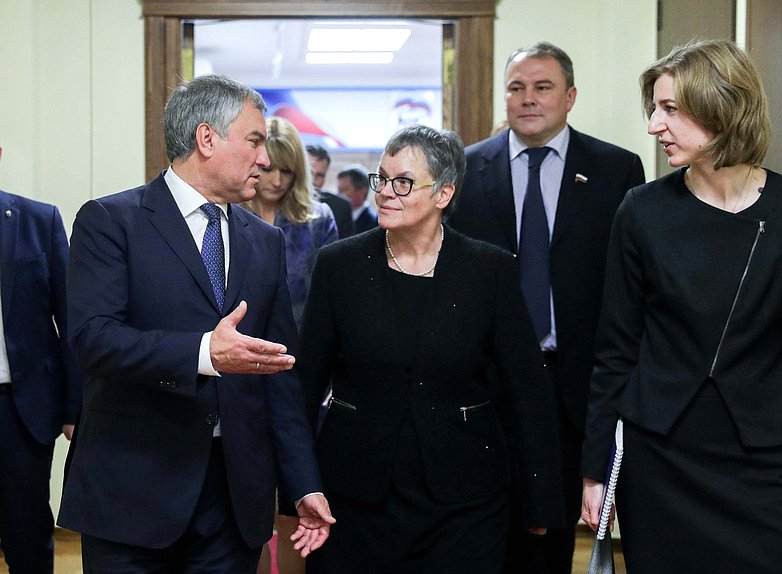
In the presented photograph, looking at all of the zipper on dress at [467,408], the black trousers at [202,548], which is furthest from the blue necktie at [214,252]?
the zipper on dress at [467,408]

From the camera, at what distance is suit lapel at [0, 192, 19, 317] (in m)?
3.40

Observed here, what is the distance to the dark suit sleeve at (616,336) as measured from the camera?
7.97 ft

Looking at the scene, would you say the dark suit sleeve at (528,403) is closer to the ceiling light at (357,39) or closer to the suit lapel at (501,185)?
the suit lapel at (501,185)

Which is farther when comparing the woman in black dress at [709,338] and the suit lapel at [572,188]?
the suit lapel at [572,188]

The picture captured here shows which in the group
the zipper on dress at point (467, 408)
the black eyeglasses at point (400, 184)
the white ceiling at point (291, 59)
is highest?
the white ceiling at point (291, 59)

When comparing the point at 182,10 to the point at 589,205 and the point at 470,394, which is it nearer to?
the point at 589,205

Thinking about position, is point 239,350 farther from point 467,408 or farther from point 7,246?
point 7,246

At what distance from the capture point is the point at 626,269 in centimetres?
244

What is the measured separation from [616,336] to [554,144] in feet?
4.23

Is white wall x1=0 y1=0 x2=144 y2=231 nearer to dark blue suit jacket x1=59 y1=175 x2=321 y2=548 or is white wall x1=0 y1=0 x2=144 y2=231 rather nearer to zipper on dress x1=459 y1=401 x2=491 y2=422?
zipper on dress x1=459 y1=401 x2=491 y2=422

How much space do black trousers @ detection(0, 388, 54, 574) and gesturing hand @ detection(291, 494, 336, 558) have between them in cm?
133

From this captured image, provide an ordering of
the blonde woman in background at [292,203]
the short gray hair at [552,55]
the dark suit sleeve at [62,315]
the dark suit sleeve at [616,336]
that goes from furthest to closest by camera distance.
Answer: the blonde woman in background at [292,203] → the short gray hair at [552,55] → the dark suit sleeve at [62,315] → the dark suit sleeve at [616,336]

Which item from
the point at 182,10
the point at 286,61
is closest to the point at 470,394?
the point at 182,10

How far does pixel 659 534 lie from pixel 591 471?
0.20 meters
